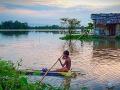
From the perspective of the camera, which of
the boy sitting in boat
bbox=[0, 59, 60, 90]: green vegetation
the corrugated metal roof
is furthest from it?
the corrugated metal roof

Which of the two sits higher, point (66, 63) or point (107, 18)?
point (107, 18)

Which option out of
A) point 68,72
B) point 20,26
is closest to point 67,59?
point 68,72

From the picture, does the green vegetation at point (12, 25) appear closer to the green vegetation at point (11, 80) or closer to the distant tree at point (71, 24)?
the distant tree at point (71, 24)

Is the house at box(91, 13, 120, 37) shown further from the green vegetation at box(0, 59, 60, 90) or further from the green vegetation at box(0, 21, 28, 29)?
the green vegetation at box(0, 21, 28, 29)

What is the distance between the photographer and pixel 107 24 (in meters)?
54.2

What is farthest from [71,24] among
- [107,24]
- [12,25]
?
[12,25]

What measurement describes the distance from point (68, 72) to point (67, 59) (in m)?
0.80

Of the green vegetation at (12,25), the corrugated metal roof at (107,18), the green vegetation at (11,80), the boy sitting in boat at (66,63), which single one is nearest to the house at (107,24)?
the corrugated metal roof at (107,18)

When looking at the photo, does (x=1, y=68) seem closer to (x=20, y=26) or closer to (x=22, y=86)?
(x=22, y=86)

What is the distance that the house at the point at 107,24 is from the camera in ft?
176

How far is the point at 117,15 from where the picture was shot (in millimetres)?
53719

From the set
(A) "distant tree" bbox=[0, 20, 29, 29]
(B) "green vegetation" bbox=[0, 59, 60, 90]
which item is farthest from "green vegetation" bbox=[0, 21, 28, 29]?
(B) "green vegetation" bbox=[0, 59, 60, 90]

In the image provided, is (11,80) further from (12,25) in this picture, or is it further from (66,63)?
(12,25)

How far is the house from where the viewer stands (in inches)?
2114
